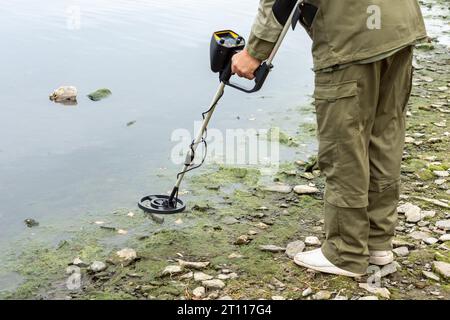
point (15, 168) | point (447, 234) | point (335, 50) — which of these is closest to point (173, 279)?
point (335, 50)

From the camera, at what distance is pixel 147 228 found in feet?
20.3

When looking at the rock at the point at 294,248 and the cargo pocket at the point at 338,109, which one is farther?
the rock at the point at 294,248

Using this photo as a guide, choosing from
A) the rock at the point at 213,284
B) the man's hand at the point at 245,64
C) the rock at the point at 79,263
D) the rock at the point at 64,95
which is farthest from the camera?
the rock at the point at 64,95

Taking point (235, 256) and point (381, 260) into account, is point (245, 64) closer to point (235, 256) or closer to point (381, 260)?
point (235, 256)

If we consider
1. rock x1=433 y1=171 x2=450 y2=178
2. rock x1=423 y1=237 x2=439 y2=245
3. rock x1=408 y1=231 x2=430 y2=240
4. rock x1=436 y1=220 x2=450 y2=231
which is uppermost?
rock x1=433 y1=171 x2=450 y2=178

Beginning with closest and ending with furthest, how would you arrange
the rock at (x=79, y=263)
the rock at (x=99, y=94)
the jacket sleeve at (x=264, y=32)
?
1. the jacket sleeve at (x=264, y=32)
2. the rock at (x=79, y=263)
3. the rock at (x=99, y=94)

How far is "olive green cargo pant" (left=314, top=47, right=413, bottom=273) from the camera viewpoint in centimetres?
448

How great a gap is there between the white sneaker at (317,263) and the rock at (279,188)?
1787 mm

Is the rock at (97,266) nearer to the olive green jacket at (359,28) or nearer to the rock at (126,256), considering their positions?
the rock at (126,256)

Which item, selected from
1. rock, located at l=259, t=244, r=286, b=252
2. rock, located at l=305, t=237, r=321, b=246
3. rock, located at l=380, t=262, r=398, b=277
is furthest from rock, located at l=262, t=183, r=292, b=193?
rock, located at l=380, t=262, r=398, b=277

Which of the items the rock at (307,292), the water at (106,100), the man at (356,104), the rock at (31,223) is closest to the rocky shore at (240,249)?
the rock at (307,292)

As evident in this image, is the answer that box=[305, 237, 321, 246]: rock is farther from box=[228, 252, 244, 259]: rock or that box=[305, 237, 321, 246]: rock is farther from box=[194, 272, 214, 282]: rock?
box=[194, 272, 214, 282]: rock

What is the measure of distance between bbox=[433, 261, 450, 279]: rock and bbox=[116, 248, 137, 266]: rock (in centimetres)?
259

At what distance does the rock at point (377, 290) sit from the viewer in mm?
4844
